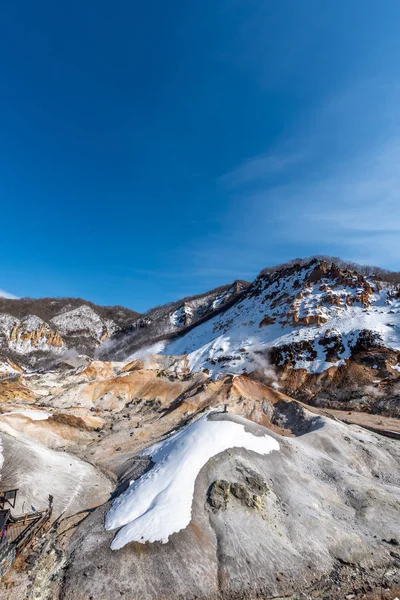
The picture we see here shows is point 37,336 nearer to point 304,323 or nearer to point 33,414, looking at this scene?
point 33,414

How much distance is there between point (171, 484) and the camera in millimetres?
16984

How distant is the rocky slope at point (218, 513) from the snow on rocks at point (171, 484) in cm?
8

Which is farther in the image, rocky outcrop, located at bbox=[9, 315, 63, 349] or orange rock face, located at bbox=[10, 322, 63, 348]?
orange rock face, located at bbox=[10, 322, 63, 348]

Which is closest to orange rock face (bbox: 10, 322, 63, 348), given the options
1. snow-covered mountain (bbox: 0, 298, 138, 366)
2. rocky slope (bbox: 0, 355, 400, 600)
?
snow-covered mountain (bbox: 0, 298, 138, 366)

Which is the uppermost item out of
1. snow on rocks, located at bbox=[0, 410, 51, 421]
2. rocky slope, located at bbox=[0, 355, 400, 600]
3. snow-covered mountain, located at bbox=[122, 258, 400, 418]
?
snow-covered mountain, located at bbox=[122, 258, 400, 418]

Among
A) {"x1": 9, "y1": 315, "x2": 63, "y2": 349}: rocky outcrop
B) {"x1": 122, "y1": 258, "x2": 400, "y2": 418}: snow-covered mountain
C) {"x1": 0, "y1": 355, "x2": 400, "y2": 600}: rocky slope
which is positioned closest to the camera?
{"x1": 0, "y1": 355, "x2": 400, "y2": 600}: rocky slope

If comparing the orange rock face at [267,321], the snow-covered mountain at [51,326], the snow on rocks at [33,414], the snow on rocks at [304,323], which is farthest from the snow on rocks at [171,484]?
the snow-covered mountain at [51,326]

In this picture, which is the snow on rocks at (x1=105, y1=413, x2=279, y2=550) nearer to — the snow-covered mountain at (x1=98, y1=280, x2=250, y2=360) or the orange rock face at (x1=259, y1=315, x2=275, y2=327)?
the orange rock face at (x1=259, y1=315, x2=275, y2=327)

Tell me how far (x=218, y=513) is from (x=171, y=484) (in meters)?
2.88

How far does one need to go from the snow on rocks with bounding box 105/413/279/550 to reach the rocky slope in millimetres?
79

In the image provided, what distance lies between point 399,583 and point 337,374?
4484 cm

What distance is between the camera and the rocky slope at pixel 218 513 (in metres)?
12.7

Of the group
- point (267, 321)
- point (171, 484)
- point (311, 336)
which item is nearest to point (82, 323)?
point (267, 321)

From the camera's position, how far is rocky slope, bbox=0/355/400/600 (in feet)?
41.8
